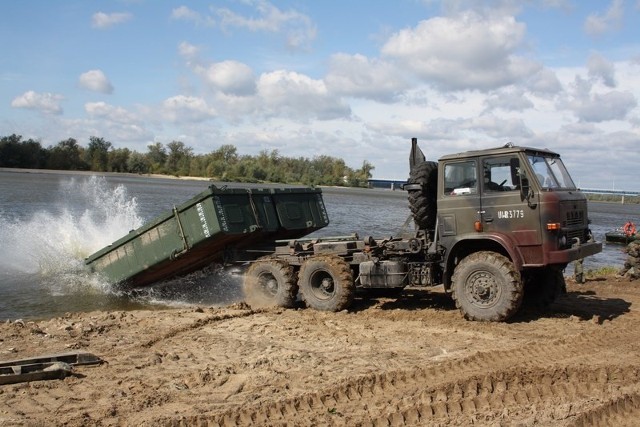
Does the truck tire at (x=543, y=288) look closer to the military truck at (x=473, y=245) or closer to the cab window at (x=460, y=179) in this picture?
the military truck at (x=473, y=245)

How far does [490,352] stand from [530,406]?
1683 mm

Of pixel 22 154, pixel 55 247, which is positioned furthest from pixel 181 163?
pixel 55 247

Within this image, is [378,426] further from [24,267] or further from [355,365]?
[24,267]

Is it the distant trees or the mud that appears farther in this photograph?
the distant trees

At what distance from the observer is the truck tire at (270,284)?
1083 centimetres

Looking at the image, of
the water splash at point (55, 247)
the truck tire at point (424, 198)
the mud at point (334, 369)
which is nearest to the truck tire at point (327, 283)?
the mud at point (334, 369)

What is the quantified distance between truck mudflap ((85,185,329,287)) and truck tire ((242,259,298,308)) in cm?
79

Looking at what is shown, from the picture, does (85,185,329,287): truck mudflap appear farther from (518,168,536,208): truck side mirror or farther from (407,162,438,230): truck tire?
(518,168,536,208): truck side mirror

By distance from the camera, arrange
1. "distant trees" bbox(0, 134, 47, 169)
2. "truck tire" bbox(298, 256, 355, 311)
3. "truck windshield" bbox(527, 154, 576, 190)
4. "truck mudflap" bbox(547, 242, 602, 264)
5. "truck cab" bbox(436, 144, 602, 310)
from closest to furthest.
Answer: "truck mudflap" bbox(547, 242, 602, 264) < "truck cab" bbox(436, 144, 602, 310) < "truck windshield" bbox(527, 154, 576, 190) < "truck tire" bbox(298, 256, 355, 311) < "distant trees" bbox(0, 134, 47, 169)

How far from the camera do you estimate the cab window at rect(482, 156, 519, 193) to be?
8.91 m

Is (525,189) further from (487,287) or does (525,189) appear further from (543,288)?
(543,288)

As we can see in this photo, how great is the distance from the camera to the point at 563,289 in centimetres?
1016

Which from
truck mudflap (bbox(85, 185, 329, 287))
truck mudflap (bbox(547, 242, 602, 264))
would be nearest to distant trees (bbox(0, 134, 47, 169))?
truck mudflap (bbox(85, 185, 329, 287))

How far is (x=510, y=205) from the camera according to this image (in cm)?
→ 884
